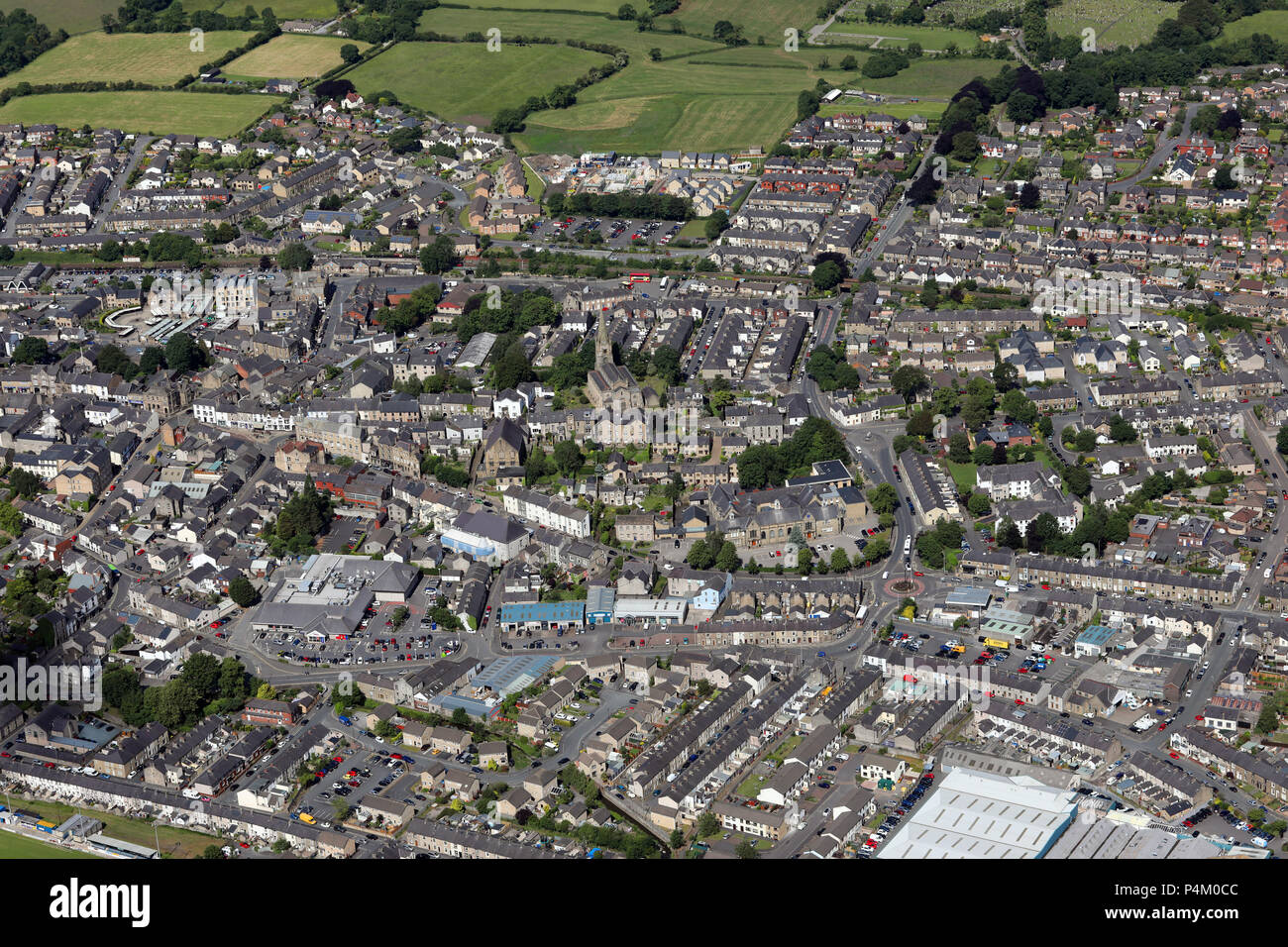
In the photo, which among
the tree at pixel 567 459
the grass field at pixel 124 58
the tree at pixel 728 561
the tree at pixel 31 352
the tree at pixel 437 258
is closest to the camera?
the tree at pixel 728 561

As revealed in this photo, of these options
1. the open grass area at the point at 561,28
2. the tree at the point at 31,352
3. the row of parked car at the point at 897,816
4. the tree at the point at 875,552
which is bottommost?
the tree at the point at 31,352

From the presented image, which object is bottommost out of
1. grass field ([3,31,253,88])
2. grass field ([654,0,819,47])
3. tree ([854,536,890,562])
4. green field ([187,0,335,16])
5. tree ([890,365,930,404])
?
tree ([854,536,890,562])

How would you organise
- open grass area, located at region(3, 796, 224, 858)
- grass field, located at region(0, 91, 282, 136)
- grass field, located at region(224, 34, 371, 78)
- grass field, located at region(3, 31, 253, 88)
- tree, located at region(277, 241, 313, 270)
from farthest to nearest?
grass field, located at region(3, 31, 253, 88)
grass field, located at region(224, 34, 371, 78)
grass field, located at region(0, 91, 282, 136)
tree, located at region(277, 241, 313, 270)
open grass area, located at region(3, 796, 224, 858)

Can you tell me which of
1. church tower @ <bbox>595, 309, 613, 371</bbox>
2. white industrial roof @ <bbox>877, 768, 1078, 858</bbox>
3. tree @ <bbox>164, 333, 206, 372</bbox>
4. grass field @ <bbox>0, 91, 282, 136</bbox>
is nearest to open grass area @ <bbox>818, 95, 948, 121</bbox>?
grass field @ <bbox>0, 91, 282, 136</bbox>

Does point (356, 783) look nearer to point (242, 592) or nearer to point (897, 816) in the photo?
point (242, 592)

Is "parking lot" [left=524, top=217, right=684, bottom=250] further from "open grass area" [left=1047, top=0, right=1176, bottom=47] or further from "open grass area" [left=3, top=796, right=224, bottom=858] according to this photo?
"open grass area" [left=3, top=796, right=224, bottom=858]

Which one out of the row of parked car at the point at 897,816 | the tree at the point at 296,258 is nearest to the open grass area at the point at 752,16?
the tree at the point at 296,258

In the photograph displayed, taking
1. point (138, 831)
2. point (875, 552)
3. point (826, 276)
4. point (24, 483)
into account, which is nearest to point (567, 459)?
point (875, 552)

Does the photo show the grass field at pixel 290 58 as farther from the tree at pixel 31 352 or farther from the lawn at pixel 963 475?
the lawn at pixel 963 475
